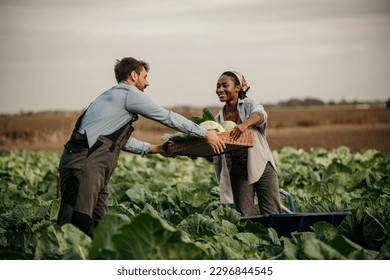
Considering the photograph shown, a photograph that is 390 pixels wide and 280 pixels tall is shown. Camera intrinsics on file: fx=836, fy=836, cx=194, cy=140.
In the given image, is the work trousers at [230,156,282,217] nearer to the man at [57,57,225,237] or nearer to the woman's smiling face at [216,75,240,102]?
the woman's smiling face at [216,75,240,102]

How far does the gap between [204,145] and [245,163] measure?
0.74 metres

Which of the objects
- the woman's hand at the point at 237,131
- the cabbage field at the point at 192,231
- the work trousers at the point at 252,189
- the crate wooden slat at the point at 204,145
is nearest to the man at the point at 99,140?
the cabbage field at the point at 192,231

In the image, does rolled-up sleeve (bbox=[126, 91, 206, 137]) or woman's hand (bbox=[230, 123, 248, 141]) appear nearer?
rolled-up sleeve (bbox=[126, 91, 206, 137])

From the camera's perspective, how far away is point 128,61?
601cm

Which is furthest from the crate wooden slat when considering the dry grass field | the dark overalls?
the dry grass field

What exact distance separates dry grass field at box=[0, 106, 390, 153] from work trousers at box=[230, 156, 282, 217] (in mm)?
15251

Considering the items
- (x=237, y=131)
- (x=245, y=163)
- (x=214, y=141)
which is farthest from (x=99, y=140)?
(x=245, y=163)

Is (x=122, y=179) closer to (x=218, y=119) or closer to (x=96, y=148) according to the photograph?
(x=218, y=119)

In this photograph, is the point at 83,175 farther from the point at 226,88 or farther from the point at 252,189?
the point at 252,189

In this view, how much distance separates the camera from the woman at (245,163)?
6.99m

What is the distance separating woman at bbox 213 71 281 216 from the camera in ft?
22.9

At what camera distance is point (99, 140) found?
5844 millimetres

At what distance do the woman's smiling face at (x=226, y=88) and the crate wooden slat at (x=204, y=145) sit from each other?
451 mm
